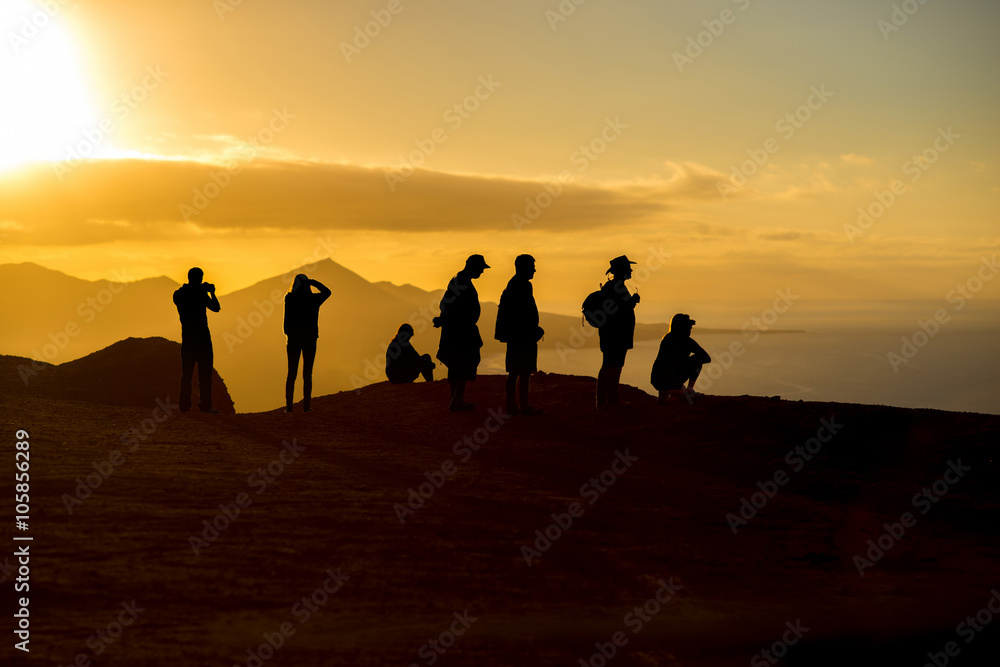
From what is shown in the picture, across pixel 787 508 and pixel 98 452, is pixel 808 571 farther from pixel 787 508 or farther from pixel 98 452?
pixel 98 452

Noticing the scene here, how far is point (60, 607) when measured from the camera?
5.38 m

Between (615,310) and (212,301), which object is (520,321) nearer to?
(615,310)

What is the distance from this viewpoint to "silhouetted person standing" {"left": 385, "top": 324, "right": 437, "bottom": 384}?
22062 mm

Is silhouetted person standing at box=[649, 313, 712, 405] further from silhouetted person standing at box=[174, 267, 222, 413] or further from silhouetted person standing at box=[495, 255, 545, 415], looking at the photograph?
silhouetted person standing at box=[174, 267, 222, 413]

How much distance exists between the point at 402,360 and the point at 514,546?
15381 millimetres

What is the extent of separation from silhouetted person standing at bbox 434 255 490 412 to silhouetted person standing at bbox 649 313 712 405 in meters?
3.30

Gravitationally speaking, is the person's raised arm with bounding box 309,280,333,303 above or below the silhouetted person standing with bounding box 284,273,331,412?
above

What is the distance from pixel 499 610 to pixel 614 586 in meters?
1.07

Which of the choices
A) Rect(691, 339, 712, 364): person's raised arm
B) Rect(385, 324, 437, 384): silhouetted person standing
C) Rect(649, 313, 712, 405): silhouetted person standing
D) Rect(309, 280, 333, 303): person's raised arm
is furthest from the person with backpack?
Rect(385, 324, 437, 384): silhouetted person standing

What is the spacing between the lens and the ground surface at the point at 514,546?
5352 mm

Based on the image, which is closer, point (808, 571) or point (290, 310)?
point (808, 571)

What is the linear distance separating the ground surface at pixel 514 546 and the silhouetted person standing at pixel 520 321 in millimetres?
1591

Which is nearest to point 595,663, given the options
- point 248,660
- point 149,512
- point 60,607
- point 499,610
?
point 499,610

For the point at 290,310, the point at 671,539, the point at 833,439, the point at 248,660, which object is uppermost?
the point at 290,310
